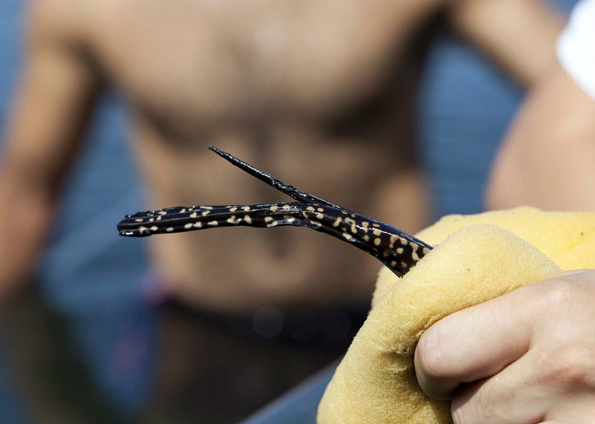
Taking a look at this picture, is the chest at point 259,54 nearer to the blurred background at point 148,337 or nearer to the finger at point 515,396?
the blurred background at point 148,337

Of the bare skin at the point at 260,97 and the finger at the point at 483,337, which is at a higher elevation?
the bare skin at the point at 260,97

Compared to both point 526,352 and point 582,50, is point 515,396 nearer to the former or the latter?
Answer: point 526,352

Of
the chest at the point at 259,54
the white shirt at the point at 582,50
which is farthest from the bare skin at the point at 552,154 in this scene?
the chest at the point at 259,54

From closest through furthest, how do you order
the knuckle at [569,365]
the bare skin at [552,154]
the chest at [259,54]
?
the knuckle at [569,365] → the bare skin at [552,154] → the chest at [259,54]

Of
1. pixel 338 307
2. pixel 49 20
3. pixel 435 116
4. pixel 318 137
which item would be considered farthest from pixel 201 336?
pixel 435 116

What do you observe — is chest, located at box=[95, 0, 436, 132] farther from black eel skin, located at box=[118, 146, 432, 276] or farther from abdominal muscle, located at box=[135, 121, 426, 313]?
black eel skin, located at box=[118, 146, 432, 276]

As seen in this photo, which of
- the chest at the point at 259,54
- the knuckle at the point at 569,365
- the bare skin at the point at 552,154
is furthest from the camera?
the chest at the point at 259,54

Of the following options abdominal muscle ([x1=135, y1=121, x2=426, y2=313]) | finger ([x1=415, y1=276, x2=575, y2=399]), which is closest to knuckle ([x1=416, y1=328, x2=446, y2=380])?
finger ([x1=415, y1=276, x2=575, y2=399])

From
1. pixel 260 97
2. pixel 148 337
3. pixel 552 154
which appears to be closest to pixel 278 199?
pixel 260 97
